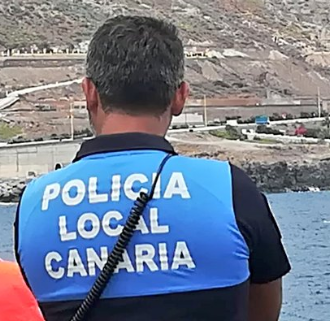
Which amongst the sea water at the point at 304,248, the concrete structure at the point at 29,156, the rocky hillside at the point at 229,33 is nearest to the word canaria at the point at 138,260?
the sea water at the point at 304,248

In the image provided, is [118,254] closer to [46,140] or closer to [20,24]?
[46,140]

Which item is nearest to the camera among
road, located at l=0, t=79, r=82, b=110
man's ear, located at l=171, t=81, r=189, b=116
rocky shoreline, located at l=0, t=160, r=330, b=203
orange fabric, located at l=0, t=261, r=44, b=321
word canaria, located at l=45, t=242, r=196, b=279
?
word canaria, located at l=45, t=242, r=196, b=279

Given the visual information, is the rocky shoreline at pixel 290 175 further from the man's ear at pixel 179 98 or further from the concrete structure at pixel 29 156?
the man's ear at pixel 179 98

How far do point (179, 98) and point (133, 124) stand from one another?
3.3 inches

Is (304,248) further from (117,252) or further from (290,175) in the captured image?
(290,175)

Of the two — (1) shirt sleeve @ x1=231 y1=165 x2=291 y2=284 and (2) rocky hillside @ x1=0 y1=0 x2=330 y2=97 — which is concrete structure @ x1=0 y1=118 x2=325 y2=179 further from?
(1) shirt sleeve @ x1=231 y1=165 x2=291 y2=284

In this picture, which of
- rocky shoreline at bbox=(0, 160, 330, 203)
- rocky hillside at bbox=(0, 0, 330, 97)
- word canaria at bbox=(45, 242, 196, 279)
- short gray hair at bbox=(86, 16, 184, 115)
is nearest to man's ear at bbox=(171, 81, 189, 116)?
short gray hair at bbox=(86, 16, 184, 115)

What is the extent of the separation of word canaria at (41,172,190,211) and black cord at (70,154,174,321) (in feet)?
0.04

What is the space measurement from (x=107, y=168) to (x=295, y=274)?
19108 millimetres

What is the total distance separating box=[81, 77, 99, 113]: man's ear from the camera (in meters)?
1.62

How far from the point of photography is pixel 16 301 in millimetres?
1806

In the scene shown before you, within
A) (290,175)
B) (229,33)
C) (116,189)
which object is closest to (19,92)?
(290,175)

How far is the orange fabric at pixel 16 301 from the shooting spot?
1792 millimetres

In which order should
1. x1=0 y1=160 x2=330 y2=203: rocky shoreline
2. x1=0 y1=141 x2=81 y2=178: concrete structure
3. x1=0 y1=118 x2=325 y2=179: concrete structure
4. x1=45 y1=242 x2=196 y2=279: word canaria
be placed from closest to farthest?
1. x1=45 y1=242 x2=196 y2=279: word canaria
2. x1=0 y1=118 x2=325 y2=179: concrete structure
3. x1=0 y1=141 x2=81 y2=178: concrete structure
4. x1=0 y1=160 x2=330 y2=203: rocky shoreline
